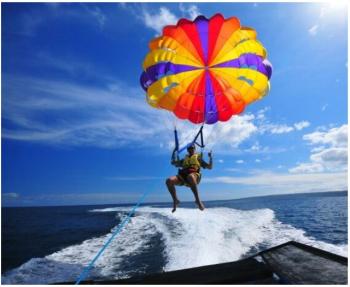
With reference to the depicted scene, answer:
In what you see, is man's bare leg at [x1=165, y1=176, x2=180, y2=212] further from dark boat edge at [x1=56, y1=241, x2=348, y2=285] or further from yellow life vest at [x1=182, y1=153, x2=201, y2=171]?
dark boat edge at [x1=56, y1=241, x2=348, y2=285]

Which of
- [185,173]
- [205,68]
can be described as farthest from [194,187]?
[205,68]

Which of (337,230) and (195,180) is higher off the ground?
(195,180)

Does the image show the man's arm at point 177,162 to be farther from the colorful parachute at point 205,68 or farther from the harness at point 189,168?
the colorful parachute at point 205,68

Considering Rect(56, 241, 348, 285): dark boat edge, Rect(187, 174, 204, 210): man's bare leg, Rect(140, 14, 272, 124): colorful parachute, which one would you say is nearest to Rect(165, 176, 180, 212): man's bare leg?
Rect(187, 174, 204, 210): man's bare leg

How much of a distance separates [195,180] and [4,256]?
21.7 m

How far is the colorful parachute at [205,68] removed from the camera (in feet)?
26.7

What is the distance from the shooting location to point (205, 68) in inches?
329

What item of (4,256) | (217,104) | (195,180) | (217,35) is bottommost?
(4,256)

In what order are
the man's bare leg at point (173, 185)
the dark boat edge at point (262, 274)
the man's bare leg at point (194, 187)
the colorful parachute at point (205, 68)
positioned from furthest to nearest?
1. the colorful parachute at point (205, 68)
2. the man's bare leg at point (173, 185)
3. the man's bare leg at point (194, 187)
4. the dark boat edge at point (262, 274)

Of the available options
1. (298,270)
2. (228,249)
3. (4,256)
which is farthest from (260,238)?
(4,256)

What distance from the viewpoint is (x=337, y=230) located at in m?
23.6

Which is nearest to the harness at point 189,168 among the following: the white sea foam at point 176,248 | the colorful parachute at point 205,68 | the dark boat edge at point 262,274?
the colorful parachute at point 205,68

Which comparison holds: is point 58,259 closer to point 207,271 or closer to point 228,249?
point 228,249

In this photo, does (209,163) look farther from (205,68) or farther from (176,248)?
(176,248)
